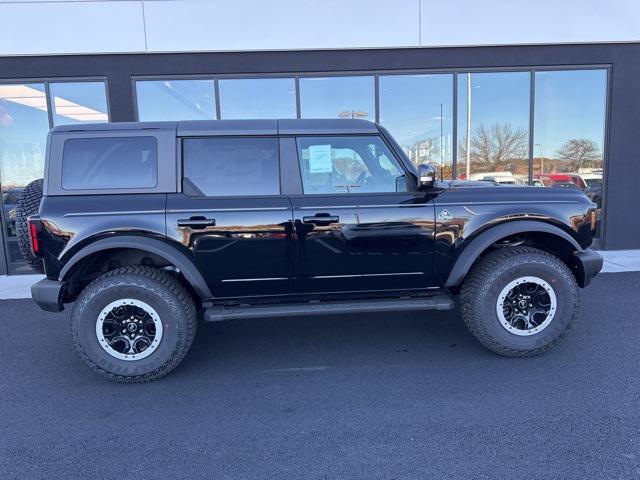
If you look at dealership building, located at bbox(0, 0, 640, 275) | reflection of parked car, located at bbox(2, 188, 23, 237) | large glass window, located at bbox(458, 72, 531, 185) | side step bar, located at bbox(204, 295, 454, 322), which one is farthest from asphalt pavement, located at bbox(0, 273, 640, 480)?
dealership building, located at bbox(0, 0, 640, 275)

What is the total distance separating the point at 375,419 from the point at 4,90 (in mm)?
7713

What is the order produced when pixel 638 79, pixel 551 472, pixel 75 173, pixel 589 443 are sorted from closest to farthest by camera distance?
1. pixel 551 472
2. pixel 589 443
3. pixel 75 173
4. pixel 638 79

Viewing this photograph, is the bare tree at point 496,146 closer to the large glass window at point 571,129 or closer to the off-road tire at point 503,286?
the large glass window at point 571,129

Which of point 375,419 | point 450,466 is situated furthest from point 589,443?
point 375,419

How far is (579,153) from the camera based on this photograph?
7.56 meters

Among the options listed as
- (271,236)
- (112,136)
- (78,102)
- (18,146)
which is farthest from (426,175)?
(18,146)

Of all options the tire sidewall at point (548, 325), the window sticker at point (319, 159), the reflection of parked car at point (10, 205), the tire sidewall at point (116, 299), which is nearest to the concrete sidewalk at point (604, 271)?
the reflection of parked car at point (10, 205)

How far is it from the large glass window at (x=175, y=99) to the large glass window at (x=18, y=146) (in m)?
1.57

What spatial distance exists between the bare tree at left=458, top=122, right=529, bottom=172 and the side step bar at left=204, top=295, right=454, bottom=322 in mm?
4886

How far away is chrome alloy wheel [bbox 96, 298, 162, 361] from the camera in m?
3.12

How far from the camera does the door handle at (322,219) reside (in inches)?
128

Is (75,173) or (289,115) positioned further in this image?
(289,115)

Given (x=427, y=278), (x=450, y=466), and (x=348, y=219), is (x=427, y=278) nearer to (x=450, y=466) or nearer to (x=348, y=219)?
(x=348, y=219)

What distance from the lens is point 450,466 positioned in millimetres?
2207
